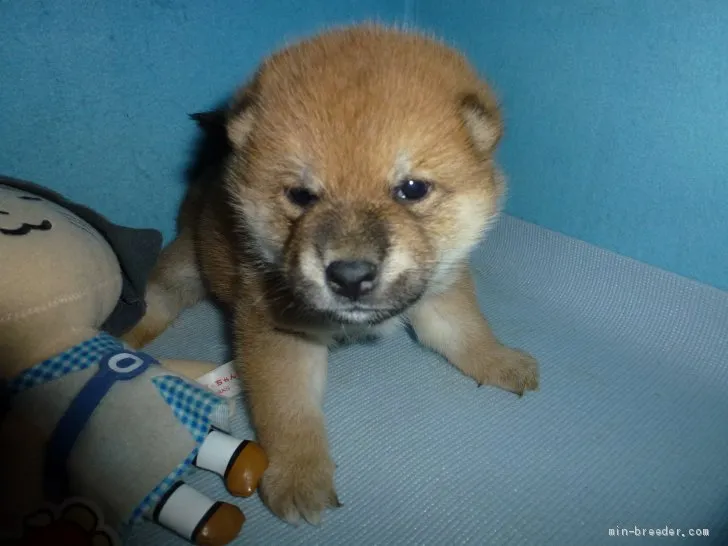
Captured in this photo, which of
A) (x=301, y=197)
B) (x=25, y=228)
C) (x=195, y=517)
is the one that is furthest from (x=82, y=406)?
(x=301, y=197)

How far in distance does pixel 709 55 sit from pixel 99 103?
76.9 inches

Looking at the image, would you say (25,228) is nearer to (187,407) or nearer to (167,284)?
(187,407)

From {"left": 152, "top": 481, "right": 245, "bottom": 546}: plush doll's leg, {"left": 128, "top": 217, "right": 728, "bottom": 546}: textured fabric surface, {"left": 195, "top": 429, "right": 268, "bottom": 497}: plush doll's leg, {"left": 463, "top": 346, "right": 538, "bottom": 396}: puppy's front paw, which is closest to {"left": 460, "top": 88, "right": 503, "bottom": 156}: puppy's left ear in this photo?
{"left": 463, "top": 346, "right": 538, "bottom": 396}: puppy's front paw

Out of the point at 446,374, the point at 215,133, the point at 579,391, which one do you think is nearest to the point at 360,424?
the point at 446,374

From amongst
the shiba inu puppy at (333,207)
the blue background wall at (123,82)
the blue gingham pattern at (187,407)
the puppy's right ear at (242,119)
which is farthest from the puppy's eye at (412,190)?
the blue background wall at (123,82)

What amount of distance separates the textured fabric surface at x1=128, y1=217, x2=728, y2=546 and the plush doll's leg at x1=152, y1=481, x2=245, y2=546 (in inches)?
5.6

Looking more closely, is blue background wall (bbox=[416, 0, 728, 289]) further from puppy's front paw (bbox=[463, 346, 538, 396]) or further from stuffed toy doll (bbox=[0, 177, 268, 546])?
stuffed toy doll (bbox=[0, 177, 268, 546])

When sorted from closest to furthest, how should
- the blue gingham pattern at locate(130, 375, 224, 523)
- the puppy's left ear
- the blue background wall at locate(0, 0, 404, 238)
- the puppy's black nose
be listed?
the puppy's black nose
the blue gingham pattern at locate(130, 375, 224, 523)
the puppy's left ear
the blue background wall at locate(0, 0, 404, 238)

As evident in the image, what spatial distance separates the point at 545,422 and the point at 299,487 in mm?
799

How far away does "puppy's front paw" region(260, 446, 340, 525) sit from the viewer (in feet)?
4.70

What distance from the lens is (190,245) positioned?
6.79 ft

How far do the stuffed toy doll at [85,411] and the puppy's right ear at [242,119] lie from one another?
1.51 feet

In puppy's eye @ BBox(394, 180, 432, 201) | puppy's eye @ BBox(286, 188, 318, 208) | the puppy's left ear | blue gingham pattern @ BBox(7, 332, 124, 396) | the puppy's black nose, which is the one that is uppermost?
the puppy's left ear

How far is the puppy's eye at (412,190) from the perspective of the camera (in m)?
1.33
